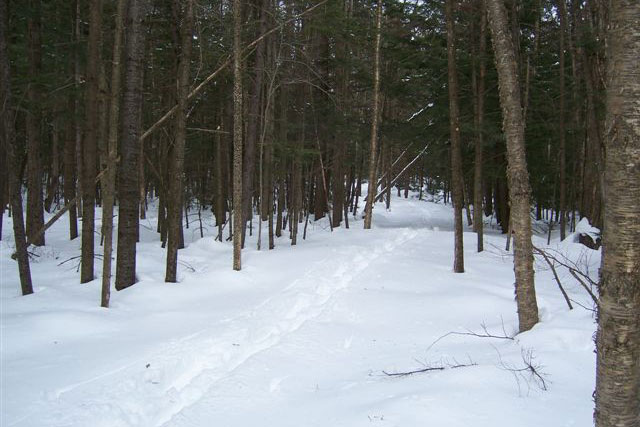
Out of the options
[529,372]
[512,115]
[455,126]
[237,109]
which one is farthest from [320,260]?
[529,372]

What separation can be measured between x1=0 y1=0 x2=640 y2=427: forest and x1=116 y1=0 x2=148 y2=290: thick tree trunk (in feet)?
0.11

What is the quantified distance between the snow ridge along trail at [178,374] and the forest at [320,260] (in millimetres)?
28

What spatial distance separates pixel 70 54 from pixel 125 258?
22.5 feet

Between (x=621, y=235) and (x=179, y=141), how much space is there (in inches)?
349

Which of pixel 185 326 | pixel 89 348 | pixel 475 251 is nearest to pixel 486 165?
pixel 475 251

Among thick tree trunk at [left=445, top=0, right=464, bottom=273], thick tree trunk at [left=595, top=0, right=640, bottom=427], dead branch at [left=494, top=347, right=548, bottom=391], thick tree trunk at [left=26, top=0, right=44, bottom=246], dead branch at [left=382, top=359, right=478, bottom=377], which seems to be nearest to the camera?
thick tree trunk at [left=595, top=0, right=640, bottom=427]

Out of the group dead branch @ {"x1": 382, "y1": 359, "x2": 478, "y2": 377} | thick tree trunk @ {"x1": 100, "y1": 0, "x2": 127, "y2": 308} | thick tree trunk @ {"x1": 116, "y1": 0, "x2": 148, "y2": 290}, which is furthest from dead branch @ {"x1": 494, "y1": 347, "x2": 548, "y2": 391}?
thick tree trunk @ {"x1": 116, "y1": 0, "x2": 148, "y2": 290}

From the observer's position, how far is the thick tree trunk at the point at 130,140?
31.0 feet

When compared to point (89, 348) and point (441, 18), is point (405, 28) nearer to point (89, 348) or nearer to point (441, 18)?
point (441, 18)

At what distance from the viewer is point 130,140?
9.63m

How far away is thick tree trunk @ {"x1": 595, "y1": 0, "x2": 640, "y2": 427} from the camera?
103 inches

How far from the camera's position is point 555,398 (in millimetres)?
4453

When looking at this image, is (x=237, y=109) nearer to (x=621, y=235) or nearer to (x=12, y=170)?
(x=12, y=170)

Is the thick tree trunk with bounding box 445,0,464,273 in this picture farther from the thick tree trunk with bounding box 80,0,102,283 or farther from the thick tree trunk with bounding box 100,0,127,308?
the thick tree trunk with bounding box 80,0,102,283
